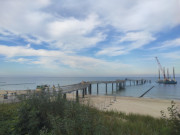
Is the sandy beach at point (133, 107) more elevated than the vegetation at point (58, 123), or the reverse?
the vegetation at point (58, 123)

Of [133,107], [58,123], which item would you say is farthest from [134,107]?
[58,123]

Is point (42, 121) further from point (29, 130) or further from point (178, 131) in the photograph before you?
point (178, 131)

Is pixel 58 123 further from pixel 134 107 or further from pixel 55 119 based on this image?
pixel 134 107

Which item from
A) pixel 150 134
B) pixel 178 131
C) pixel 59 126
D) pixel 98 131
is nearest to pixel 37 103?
pixel 59 126

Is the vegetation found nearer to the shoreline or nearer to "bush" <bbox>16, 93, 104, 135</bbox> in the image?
"bush" <bbox>16, 93, 104, 135</bbox>

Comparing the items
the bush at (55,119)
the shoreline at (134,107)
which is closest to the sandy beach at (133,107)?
the shoreline at (134,107)

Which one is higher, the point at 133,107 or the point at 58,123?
the point at 58,123

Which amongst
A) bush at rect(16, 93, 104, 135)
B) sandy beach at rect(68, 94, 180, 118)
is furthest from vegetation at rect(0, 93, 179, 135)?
sandy beach at rect(68, 94, 180, 118)

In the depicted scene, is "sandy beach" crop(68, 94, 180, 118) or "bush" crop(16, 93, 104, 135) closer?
"bush" crop(16, 93, 104, 135)

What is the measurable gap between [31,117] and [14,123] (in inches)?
15.8

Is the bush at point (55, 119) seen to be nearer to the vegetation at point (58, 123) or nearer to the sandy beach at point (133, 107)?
the vegetation at point (58, 123)

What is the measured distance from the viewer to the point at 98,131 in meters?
2.29

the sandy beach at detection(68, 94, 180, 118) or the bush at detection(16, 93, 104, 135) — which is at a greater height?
the bush at detection(16, 93, 104, 135)

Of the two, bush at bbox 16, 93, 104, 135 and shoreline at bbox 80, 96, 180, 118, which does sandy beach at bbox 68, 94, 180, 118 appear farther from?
bush at bbox 16, 93, 104, 135
